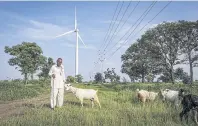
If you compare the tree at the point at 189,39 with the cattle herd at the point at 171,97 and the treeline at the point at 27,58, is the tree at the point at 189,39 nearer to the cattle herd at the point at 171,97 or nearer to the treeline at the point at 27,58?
the treeline at the point at 27,58

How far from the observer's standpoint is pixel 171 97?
16.3 metres

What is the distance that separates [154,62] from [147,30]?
216 inches

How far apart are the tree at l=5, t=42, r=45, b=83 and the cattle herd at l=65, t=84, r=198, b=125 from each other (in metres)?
41.8

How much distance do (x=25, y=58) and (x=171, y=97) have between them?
1743 inches

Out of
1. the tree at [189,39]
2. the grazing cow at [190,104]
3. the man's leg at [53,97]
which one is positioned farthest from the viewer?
the tree at [189,39]

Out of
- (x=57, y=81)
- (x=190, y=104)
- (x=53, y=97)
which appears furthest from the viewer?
(x=57, y=81)

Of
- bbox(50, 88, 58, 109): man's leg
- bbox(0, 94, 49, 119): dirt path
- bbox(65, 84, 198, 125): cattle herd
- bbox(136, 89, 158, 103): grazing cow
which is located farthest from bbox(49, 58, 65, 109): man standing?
bbox(136, 89, 158, 103): grazing cow

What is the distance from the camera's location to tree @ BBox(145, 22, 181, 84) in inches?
2247

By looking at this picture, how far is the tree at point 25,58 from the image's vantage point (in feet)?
190

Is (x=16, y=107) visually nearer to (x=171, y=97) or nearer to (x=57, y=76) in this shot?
(x=57, y=76)

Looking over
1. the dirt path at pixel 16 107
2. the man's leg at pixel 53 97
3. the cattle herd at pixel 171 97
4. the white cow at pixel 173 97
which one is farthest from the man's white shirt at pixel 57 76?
the white cow at pixel 173 97

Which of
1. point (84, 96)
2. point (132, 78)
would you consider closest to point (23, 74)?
point (132, 78)

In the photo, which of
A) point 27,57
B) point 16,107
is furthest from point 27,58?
point 16,107

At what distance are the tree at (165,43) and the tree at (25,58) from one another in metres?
18.7
